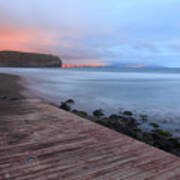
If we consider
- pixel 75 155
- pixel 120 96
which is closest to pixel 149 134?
pixel 75 155

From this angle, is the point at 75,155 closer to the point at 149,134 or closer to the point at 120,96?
the point at 149,134

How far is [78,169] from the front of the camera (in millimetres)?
2457

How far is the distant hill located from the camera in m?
153

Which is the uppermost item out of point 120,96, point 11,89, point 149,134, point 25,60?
point 25,60

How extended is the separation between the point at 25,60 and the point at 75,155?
174042mm

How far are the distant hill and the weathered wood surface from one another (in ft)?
543

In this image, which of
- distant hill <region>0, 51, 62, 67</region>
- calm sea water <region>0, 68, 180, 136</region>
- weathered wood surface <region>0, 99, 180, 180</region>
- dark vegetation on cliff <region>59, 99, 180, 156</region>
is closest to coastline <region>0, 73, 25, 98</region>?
calm sea water <region>0, 68, 180, 136</region>

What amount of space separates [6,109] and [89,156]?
449cm

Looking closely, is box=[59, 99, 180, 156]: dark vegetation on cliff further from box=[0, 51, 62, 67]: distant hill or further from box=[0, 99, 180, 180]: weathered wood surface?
box=[0, 51, 62, 67]: distant hill

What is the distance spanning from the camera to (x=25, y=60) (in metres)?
162

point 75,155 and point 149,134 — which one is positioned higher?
point 75,155

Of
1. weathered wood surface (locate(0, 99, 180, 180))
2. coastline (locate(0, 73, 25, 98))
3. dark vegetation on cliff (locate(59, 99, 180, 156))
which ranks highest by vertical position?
weathered wood surface (locate(0, 99, 180, 180))

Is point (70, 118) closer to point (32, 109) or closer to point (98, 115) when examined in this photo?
point (32, 109)

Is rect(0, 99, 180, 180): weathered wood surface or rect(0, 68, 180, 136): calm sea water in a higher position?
rect(0, 99, 180, 180): weathered wood surface
